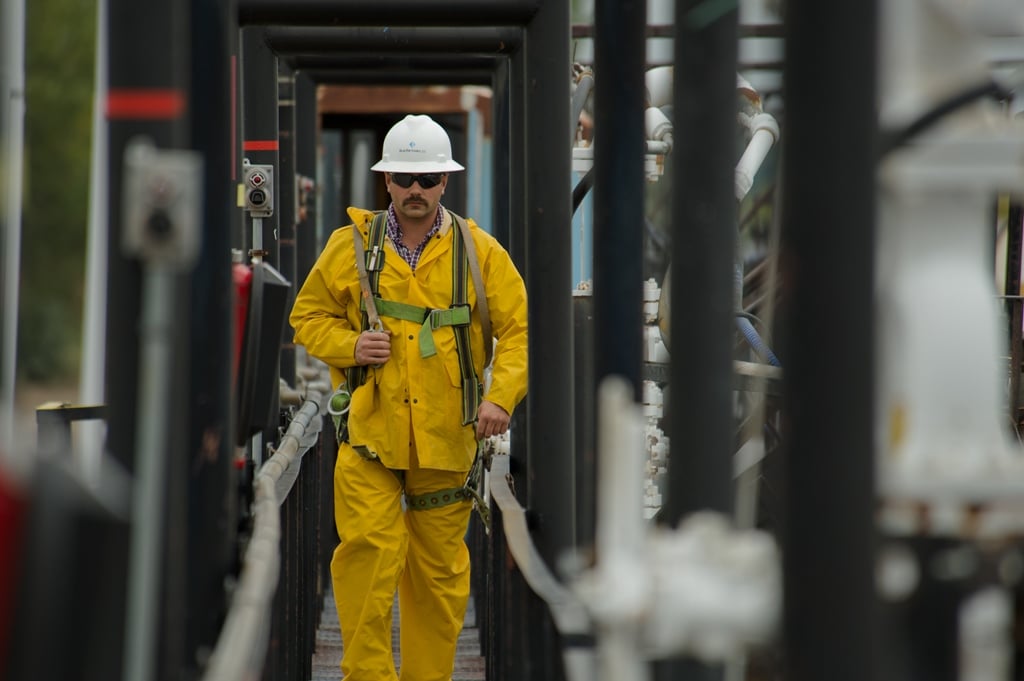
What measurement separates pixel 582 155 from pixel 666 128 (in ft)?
2.04

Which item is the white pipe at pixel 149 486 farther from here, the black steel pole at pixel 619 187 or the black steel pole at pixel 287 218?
the black steel pole at pixel 287 218

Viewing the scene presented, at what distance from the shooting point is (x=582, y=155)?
893 centimetres

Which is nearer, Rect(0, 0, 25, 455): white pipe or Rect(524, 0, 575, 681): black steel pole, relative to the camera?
Rect(0, 0, 25, 455): white pipe

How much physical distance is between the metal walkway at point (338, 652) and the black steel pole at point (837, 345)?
554 centimetres

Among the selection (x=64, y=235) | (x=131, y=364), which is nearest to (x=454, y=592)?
(x=131, y=364)

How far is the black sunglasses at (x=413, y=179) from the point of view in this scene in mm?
6508

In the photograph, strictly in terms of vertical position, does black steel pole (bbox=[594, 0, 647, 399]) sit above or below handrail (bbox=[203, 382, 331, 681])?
above

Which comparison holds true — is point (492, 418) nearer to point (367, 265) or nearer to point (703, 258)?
point (367, 265)

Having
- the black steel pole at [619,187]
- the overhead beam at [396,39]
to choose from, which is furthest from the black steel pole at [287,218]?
the black steel pole at [619,187]

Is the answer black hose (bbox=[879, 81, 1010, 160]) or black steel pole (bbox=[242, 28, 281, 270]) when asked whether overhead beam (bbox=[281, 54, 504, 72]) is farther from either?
black hose (bbox=[879, 81, 1010, 160])

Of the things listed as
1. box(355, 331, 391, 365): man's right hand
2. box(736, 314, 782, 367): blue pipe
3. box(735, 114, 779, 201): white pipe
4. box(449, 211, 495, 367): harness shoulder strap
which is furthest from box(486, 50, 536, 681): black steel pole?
box(735, 114, 779, 201): white pipe

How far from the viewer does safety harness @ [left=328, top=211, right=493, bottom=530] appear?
638 centimetres

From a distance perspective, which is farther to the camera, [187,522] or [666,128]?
[666,128]

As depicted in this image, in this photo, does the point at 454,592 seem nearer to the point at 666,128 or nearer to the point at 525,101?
the point at 525,101
